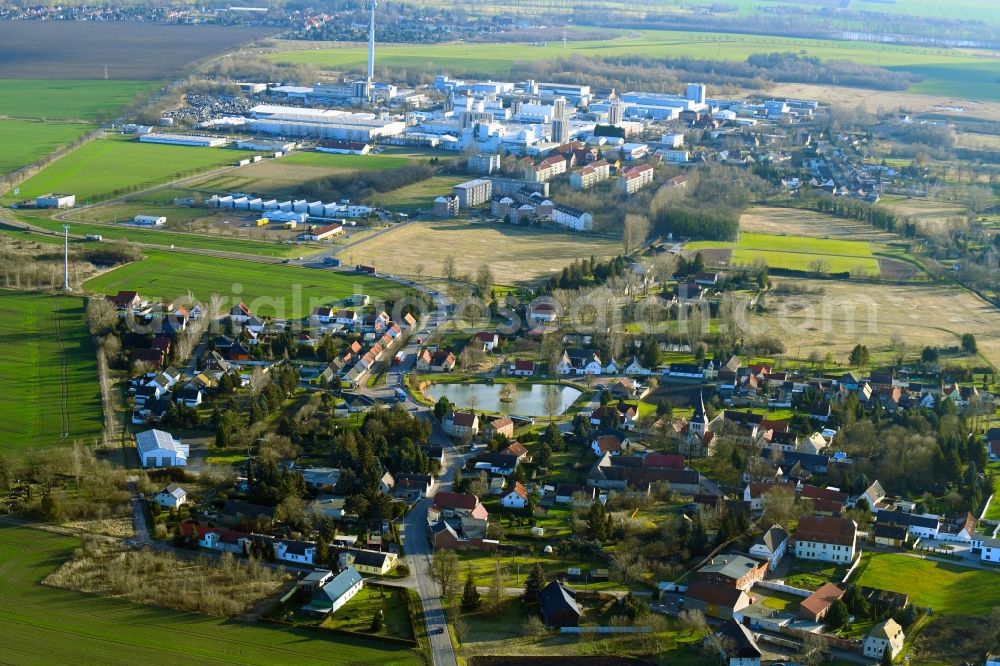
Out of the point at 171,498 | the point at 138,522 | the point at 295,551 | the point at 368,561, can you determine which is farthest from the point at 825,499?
the point at 138,522

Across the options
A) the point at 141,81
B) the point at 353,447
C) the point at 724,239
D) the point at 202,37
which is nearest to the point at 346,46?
the point at 202,37

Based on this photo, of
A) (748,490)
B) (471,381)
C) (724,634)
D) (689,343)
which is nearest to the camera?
(724,634)

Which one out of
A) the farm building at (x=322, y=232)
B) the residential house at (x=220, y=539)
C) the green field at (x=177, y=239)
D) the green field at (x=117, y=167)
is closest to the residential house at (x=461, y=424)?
the residential house at (x=220, y=539)

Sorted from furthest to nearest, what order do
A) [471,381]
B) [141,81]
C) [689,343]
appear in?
[141,81] < [689,343] < [471,381]

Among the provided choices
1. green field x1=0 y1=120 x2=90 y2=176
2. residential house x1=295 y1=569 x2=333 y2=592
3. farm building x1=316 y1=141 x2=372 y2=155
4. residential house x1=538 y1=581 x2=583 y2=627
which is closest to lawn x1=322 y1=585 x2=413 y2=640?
residential house x1=295 y1=569 x2=333 y2=592

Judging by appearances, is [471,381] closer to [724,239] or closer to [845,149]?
[724,239]

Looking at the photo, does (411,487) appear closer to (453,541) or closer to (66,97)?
(453,541)

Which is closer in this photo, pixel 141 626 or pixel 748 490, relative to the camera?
pixel 141 626
